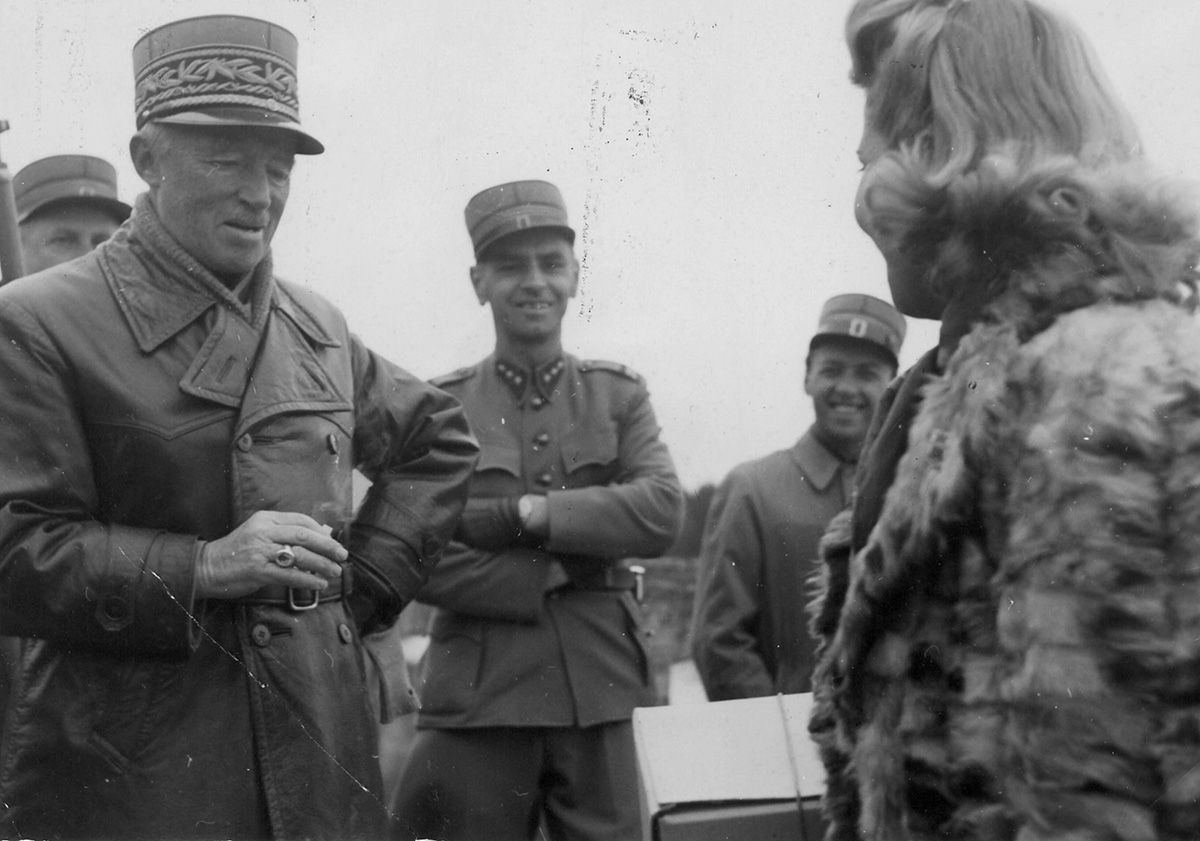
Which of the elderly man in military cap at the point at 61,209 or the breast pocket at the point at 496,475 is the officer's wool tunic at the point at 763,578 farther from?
the elderly man in military cap at the point at 61,209

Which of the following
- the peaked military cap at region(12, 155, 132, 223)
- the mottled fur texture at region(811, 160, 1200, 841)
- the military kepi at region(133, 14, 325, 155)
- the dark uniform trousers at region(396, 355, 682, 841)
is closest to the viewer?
the mottled fur texture at region(811, 160, 1200, 841)

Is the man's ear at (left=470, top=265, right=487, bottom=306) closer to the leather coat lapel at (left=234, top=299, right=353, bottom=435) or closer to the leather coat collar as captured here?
the leather coat lapel at (left=234, top=299, right=353, bottom=435)

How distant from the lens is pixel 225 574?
9.12ft

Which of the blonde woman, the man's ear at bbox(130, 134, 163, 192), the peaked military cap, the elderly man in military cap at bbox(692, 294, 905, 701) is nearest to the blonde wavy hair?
the blonde woman

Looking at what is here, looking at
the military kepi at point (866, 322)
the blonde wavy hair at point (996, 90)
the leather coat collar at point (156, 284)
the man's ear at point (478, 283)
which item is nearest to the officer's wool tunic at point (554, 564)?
the man's ear at point (478, 283)

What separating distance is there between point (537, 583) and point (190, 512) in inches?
62.3

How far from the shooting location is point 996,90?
2.12 metres

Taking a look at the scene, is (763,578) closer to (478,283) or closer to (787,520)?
Answer: (787,520)

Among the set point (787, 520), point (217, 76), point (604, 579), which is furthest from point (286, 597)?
point (787, 520)

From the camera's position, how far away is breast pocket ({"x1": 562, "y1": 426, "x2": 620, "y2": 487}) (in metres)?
4.49

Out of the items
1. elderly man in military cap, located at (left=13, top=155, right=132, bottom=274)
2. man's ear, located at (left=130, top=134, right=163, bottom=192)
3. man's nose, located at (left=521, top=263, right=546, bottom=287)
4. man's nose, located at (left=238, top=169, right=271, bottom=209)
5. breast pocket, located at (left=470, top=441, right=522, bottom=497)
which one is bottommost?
breast pocket, located at (left=470, top=441, right=522, bottom=497)

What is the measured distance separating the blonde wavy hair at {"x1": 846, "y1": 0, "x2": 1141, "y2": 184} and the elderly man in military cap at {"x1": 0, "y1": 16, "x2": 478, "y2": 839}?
57.2 inches

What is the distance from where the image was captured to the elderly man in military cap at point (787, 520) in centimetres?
427

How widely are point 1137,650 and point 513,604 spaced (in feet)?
8.88
